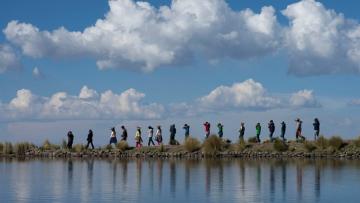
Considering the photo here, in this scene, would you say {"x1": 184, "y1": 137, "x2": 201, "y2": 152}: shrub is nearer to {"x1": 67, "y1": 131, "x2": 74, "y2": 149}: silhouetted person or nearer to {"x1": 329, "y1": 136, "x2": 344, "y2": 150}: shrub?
{"x1": 329, "y1": 136, "x2": 344, "y2": 150}: shrub

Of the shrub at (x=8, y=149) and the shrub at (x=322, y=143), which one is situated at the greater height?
the shrub at (x=322, y=143)

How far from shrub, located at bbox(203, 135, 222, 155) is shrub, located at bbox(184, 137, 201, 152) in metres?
0.74

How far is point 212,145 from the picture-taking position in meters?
54.9

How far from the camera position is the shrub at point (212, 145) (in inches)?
2154

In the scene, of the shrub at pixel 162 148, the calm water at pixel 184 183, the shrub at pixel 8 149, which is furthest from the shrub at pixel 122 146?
the calm water at pixel 184 183

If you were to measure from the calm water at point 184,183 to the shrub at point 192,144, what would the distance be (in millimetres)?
11570

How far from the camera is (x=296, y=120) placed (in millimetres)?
54500

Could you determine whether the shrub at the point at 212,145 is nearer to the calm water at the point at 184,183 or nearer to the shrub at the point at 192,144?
the shrub at the point at 192,144

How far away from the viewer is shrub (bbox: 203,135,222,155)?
54.7 m

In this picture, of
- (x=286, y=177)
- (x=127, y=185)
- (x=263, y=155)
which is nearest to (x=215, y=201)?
(x=127, y=185)

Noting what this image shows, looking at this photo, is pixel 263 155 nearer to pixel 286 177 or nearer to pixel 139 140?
pixel 139 140

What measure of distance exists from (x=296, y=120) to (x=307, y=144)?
215 cm

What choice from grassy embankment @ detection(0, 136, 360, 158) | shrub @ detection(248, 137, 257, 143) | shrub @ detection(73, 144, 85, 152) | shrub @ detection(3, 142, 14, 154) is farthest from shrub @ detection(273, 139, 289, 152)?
shrub @ detection(3, 142, 14, 154)

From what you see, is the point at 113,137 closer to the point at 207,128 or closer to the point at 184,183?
the point at 207,128
